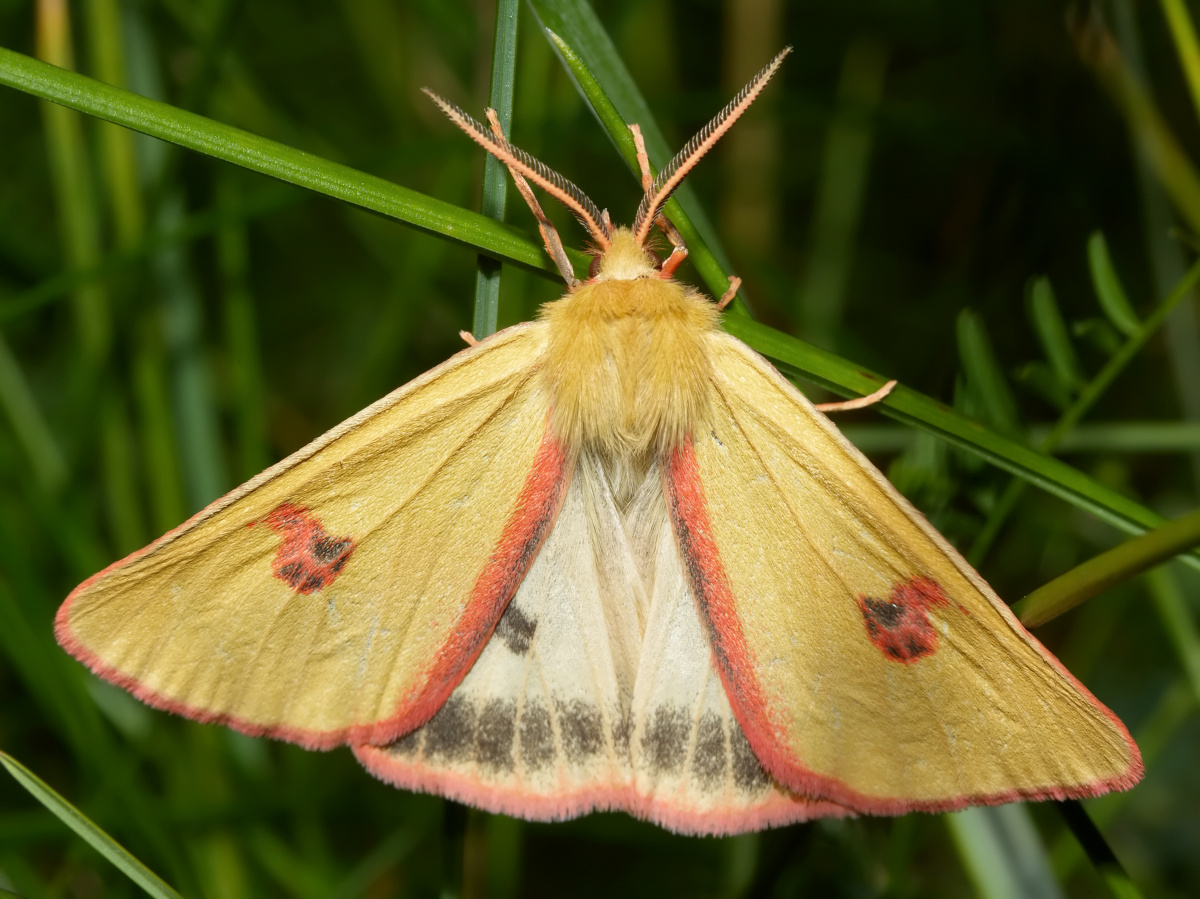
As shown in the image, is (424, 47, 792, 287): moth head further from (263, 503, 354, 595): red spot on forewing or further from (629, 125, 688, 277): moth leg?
(263, 503, 354, 595): red spot on forewing

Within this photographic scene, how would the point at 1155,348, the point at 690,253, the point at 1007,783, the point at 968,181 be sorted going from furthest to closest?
the point at 1155,348, the point at 968,181, the point at 690,253, the point at 1007,783

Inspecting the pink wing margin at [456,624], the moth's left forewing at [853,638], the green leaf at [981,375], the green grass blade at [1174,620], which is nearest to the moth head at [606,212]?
the moth's left forewing at [853,638]

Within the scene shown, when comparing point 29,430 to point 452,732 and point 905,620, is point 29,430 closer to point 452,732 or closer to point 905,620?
point 452,732

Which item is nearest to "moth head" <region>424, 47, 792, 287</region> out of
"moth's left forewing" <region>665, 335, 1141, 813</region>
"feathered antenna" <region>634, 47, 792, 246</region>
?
"feathered antenna" <region>634, 47, 792, 246</region>

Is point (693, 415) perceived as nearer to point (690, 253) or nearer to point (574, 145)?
point (690, 253)

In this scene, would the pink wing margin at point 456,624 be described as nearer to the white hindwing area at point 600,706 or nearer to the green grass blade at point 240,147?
the white hindwing area at point 600,706

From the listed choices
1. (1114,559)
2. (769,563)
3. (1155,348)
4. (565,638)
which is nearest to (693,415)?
(769,563)
